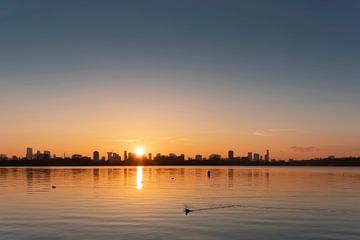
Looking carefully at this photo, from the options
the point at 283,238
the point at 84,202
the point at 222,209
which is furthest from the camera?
the point at 84,202

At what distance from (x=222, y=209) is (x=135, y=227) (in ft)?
52.3

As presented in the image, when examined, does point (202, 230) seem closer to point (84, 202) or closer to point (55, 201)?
point (84, 202)

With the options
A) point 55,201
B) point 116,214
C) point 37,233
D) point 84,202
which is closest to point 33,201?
point 55,201

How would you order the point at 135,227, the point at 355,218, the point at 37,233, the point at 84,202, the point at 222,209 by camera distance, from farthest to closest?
the point at 84,202, the point at 222,209, the point at 355,218, the point at 135,227, the point at 37,233

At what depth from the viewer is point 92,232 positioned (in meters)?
34.2

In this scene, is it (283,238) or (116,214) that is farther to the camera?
(116,214)

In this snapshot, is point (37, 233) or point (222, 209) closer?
point (37, 233)

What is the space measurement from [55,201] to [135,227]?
88.7 ft

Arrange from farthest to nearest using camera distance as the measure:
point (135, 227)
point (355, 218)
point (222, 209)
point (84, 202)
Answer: point (84, 202) → point (222, 209) → point (355, 218) → point (135, 227)

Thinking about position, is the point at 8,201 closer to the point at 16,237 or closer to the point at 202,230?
the point at 16,237

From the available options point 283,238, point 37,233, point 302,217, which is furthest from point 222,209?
point 37,233

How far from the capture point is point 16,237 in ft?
106

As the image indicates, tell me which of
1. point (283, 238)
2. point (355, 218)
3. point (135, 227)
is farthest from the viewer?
point (355, 218)

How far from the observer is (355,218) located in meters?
42.5
